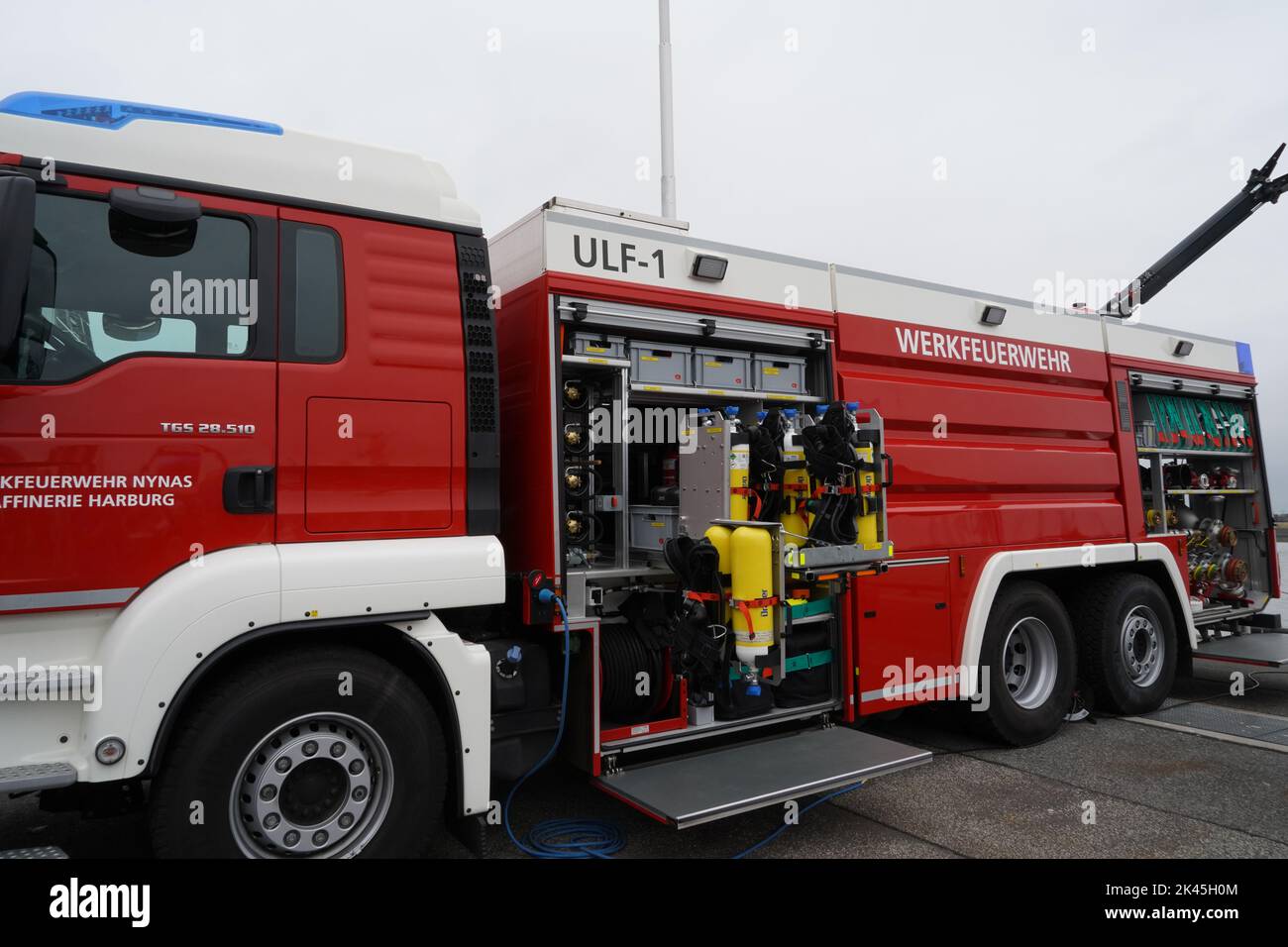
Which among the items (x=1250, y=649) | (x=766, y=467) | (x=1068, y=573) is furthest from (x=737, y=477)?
(x=1250, y=649)

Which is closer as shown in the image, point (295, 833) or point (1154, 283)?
point (295, 833)

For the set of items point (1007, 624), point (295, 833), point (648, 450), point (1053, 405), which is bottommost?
point (295, 833)

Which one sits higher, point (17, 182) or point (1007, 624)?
point (17, 182)

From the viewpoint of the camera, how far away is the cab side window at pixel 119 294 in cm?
276

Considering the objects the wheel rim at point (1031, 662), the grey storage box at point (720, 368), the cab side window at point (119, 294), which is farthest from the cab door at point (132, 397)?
the wheel rim at point (1031, 662)

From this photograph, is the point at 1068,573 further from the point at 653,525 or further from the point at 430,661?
the point at 430,661

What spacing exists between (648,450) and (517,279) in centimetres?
129

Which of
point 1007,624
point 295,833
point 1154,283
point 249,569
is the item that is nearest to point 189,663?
point 249,569

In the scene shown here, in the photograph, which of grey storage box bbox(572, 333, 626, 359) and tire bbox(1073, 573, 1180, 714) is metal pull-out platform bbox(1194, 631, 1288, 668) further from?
grey storage box bbox(572, 333, 626, 359)

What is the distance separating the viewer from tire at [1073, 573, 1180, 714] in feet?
19.9

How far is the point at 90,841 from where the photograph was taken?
3.86 metres

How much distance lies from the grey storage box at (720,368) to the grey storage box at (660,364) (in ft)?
0.20

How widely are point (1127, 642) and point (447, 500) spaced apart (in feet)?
17.1
